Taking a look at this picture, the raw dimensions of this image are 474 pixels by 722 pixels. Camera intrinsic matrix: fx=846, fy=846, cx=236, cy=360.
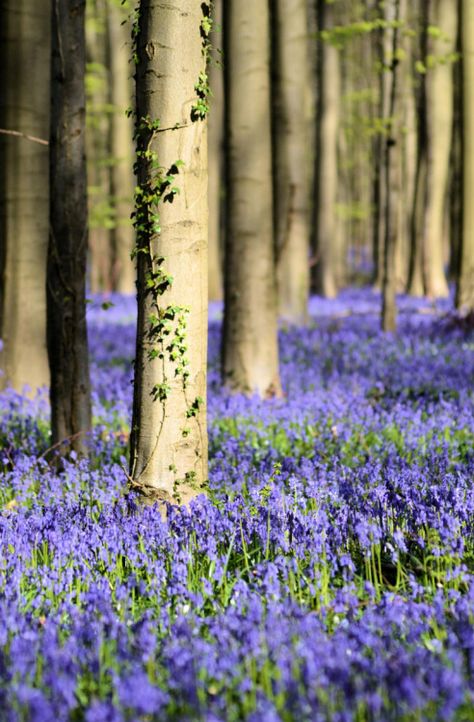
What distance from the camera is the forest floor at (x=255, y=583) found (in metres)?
2.49

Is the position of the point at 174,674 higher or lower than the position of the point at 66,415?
lower

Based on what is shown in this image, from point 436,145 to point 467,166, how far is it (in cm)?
590

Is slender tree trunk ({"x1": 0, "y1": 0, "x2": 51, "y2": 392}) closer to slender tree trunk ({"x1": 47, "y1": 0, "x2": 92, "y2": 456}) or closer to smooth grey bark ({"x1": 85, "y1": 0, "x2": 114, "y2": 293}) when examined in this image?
slender tree trunk ({"x1": 47, "y1": 0, "x2": 92, "y2": 456})

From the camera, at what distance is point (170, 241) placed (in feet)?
14.3

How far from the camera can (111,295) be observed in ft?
75.2

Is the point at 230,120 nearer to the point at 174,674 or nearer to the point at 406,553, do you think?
the point at 406,553

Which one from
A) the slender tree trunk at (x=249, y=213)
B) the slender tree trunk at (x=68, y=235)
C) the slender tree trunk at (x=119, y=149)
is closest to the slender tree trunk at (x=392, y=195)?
the slender tree trunk at (x=249, y=213)

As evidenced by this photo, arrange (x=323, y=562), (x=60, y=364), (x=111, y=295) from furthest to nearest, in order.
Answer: (x=111, y=295) → (x=60, y=364) → (x=323, y=562)

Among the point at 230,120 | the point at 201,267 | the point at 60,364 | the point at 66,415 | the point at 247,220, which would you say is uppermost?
the point at 230,120

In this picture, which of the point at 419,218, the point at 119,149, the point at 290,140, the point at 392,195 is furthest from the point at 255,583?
the point at 119,149

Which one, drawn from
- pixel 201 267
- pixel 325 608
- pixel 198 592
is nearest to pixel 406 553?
pixel 325 608

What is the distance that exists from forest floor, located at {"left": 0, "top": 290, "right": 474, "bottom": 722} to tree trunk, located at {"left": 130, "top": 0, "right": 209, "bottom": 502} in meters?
0.38

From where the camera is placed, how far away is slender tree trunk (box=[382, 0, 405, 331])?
12359 millimetres

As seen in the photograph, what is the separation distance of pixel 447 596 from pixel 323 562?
493 mm
